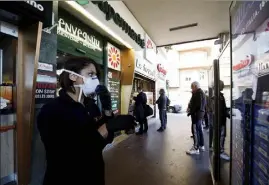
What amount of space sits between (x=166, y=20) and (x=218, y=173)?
4.09 m

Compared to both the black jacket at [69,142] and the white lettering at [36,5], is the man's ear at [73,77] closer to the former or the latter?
the black jacket at [69,142]

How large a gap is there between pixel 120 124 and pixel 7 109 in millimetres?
1031

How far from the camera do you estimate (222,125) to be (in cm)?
214

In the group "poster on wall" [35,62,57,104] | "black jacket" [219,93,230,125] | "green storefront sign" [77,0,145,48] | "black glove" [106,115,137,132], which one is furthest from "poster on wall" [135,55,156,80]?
"black glove" [106,115,137,132]

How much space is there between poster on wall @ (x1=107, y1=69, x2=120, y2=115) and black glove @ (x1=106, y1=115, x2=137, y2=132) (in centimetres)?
336

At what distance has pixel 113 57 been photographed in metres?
4.65

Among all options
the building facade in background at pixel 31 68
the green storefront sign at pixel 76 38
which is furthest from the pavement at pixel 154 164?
the green storefront sign at pixel 76 38

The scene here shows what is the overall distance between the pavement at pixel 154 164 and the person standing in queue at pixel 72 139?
1602 millimetres

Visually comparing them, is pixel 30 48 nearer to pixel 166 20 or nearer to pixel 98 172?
pixel 98 172

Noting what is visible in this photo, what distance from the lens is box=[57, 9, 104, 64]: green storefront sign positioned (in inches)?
115

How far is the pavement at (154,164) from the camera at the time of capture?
8.62 ft

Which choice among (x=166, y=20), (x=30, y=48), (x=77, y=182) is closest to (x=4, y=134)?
(x=30, y=48)

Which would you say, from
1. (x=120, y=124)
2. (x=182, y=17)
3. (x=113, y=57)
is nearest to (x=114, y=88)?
(x=113, y=57)

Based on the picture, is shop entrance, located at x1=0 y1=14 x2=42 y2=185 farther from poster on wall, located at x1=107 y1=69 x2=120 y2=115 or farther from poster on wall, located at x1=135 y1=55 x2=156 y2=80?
poster on wall, located at x1=135 y1=55 x2=156 y2=80
